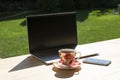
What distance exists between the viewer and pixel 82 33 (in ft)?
17.1

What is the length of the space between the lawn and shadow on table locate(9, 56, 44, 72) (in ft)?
7.81

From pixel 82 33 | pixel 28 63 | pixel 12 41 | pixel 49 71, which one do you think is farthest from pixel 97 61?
pixel 82 33

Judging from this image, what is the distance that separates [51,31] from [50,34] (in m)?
0.02

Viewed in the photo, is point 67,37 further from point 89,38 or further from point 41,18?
point 89,38

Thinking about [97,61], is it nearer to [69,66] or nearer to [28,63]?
[69,66]

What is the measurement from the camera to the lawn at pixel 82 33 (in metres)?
4.22

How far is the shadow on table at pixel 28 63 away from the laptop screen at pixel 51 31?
69mm

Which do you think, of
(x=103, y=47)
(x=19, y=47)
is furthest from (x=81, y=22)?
(x=103, y=47)

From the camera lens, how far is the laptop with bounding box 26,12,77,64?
1.52 m

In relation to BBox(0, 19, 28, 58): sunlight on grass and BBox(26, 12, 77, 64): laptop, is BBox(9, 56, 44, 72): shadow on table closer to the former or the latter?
BBox(26, 12, 77, 64): laptop

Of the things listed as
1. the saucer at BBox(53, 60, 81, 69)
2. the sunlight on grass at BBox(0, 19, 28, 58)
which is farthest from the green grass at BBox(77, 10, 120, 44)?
the saucer at BBox(53, 60, 81, 69)

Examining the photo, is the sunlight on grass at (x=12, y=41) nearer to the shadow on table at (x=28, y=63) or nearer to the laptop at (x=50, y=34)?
the laptop at (x=50, y=34)

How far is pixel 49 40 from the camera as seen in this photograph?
161 cm

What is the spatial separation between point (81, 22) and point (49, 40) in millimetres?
4946
